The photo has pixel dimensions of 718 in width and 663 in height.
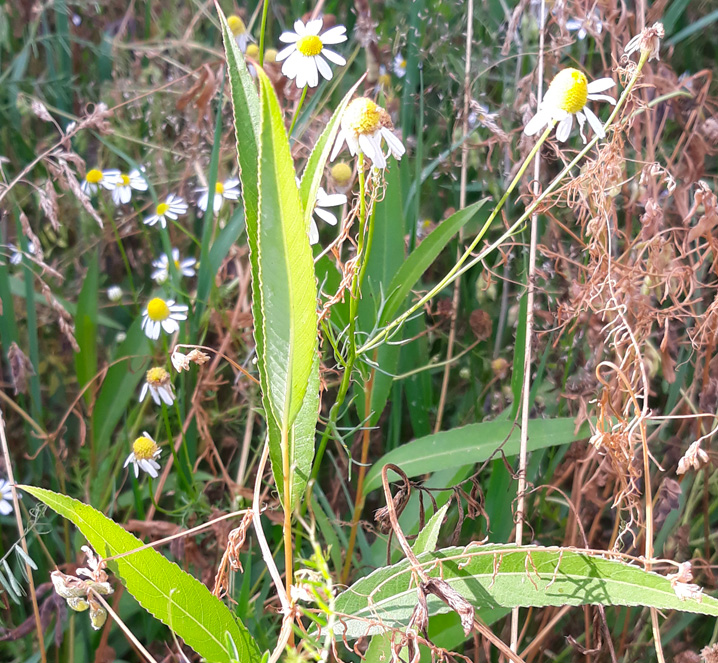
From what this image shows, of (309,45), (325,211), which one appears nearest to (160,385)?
(325,211)

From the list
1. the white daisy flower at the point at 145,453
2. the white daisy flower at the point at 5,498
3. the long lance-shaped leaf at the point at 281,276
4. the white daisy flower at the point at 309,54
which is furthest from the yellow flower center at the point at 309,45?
the white daisy flower at the point at 5,498

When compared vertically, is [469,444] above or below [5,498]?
above

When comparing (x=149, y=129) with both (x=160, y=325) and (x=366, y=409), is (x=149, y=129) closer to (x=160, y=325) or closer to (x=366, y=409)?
(x=160, y=325)

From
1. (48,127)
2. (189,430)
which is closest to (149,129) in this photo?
(48,127)

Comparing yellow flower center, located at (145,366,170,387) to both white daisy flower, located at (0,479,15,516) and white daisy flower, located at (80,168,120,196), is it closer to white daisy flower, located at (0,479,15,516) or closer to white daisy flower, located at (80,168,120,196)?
white daisy flower, located at (0,479,15,516)

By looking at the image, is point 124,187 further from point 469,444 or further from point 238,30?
point 469,444
